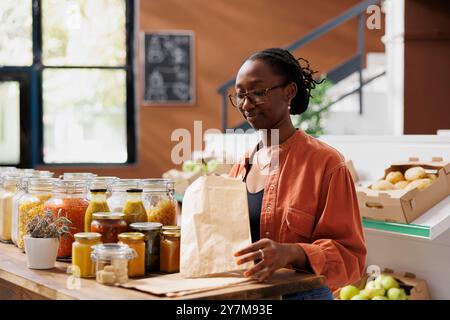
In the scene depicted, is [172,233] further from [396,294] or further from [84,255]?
[396,294]

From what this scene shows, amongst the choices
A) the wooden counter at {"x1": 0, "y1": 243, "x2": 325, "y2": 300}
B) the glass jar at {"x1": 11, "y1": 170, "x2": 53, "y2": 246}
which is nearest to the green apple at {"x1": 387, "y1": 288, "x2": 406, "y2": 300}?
the wooden counter at {"x1": 0, "y1": 243, "x2": 325, "y2": 300}

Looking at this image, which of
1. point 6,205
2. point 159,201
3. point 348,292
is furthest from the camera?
point 348,292

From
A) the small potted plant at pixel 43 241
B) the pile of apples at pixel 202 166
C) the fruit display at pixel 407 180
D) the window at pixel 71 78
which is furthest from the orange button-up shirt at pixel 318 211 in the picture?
the window at pixel 71 78

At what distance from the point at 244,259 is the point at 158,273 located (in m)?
0.28

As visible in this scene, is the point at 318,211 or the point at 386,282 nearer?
the point at 318,211

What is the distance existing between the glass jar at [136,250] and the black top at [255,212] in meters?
0.35

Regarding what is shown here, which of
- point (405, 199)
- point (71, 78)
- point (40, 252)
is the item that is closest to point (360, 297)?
point (405, 199)

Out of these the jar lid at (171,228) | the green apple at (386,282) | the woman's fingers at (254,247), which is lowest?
the green apple at (386,282)

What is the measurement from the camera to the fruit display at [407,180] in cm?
325

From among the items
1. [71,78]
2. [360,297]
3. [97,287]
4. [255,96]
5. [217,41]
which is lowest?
[360,297]

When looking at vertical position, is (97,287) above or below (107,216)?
below

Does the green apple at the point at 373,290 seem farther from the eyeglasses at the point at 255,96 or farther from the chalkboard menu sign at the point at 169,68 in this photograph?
the chalkboard menu sign at the point at 169,68

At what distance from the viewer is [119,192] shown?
214 cm

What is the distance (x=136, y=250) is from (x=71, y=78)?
238 inches
